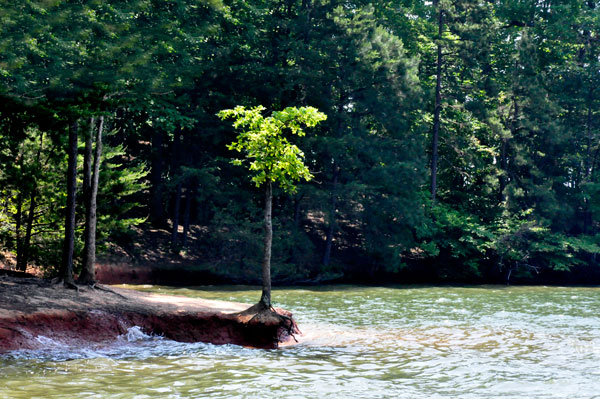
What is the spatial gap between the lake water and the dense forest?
9532mm

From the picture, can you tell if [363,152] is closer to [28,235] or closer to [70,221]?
[28,235]

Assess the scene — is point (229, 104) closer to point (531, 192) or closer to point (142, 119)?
point (142, 119)

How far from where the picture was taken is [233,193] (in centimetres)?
3316

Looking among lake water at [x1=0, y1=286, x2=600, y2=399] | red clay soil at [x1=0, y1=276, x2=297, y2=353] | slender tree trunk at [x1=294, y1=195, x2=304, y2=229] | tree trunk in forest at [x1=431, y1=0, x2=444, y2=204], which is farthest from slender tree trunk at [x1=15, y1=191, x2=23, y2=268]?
tree trunk in forest at [x1=431, y1=0, x2=444, y2=204]

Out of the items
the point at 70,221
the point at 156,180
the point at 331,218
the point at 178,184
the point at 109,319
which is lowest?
the point at 109,319

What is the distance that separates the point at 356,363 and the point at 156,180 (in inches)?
959

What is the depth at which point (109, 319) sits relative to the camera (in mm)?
14695

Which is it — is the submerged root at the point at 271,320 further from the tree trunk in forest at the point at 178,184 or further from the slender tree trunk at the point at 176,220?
the slender tree trunk at the point at 176,220

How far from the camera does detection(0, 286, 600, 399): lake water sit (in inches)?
411

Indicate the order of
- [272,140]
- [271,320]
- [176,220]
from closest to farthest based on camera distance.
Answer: [271,320], [272,140], [176,220]

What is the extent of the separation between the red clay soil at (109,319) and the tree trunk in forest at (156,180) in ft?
58.3

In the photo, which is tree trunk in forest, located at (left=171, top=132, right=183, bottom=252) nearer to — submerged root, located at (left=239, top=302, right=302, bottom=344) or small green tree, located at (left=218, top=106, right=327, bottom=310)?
small green tree, located at (left=218, top=106, right=327, bottom=310)

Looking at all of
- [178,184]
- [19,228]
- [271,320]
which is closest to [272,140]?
[271,320]

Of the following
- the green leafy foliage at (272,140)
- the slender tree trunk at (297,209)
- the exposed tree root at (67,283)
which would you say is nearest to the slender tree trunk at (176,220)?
the slender tree trunk at (297,209)
